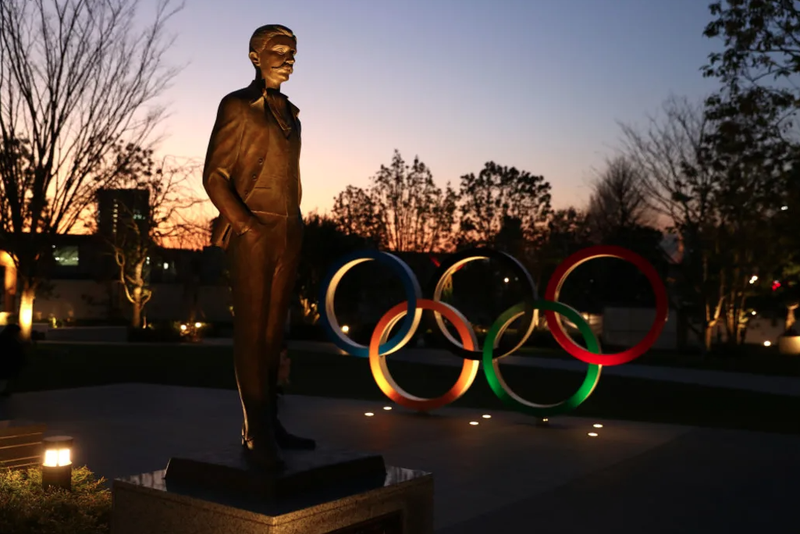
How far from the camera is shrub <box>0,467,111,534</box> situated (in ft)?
16.5

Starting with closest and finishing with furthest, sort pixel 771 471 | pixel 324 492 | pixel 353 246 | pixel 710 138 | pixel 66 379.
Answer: pixel 324 492
pixel 771 471
pixel 66 379
pixel 710 138
pixel 353 246

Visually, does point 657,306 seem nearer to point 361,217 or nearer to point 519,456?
point 519,456

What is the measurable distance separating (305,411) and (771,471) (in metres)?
7.14

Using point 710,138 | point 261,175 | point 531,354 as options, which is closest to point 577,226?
point 531,354

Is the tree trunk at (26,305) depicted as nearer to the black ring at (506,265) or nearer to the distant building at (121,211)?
the distant building at (121,211)

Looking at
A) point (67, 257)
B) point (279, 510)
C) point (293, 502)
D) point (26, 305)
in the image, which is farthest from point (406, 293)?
point (67, 257)

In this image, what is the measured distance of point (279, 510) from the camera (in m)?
3.88

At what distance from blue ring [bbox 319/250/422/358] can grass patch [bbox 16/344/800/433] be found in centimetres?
248

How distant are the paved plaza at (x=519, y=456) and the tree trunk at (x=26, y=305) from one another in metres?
5.88

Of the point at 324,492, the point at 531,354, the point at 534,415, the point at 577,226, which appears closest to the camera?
the point at 324,492

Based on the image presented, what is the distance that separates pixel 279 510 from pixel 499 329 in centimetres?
884

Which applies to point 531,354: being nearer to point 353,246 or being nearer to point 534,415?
point 353,246

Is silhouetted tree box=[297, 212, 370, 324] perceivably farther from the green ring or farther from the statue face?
the statue face

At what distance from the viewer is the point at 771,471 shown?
896 cm
